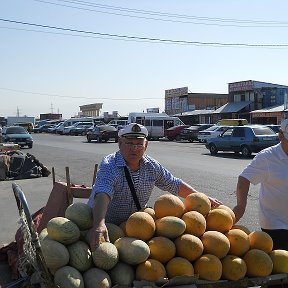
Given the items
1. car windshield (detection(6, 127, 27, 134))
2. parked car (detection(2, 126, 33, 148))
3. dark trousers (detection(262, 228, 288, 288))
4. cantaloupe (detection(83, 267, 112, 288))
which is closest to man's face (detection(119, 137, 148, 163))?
cantaloupe (detection(83, 267, 112, 288))

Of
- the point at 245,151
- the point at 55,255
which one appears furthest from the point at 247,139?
the point at 55,255

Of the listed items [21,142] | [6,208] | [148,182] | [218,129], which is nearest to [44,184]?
[6,208]

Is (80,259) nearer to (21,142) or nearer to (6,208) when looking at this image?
(6,208)

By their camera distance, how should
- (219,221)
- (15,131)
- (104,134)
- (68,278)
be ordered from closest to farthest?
(68,278), (219,221), (15,131), (104,134)

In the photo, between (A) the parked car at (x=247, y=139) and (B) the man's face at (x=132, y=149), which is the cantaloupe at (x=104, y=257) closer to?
(B) the man's face at (x=132, y=149)

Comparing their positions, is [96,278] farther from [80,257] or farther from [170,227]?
[170,227]

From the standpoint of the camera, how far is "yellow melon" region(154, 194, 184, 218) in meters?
3.58

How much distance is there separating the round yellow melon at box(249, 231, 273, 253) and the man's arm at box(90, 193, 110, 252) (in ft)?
3.69

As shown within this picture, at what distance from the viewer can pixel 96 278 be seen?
2910 mm

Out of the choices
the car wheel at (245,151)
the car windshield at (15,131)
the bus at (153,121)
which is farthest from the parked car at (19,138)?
the car wheel at (245,151)

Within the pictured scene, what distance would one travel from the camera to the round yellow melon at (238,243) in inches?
134

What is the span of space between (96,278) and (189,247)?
0.72 meters

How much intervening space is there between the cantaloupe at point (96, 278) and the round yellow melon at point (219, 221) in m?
0.99

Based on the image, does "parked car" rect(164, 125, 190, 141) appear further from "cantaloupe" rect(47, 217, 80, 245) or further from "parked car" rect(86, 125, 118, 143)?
"cantaloupe" rect(47, 217, 80, 245)
